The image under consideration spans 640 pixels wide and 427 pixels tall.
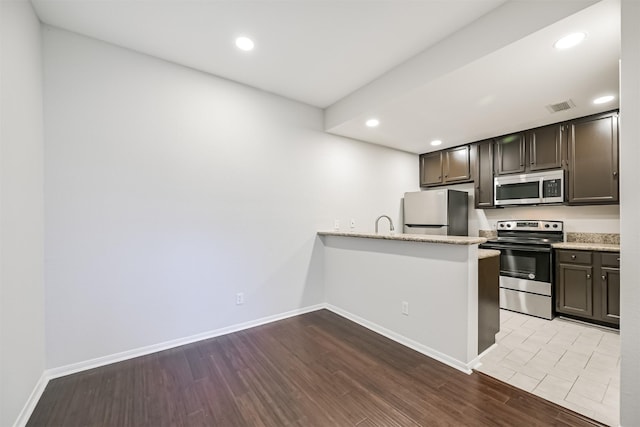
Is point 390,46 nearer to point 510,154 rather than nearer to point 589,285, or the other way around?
point 510,154

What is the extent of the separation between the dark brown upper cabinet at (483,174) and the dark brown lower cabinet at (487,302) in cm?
194

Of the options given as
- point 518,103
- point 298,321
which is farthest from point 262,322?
point 518,103

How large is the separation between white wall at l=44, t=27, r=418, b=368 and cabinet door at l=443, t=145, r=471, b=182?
2.32 meters

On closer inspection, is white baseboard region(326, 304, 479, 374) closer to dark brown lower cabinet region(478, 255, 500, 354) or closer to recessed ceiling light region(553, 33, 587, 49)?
dark brown lower cabinet region(478, 255, 500, 354)

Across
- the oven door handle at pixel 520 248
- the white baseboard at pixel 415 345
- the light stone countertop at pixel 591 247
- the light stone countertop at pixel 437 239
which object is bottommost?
the white baseboard at pixel 415 345

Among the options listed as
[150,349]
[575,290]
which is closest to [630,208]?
[575,290]

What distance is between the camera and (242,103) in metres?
3.00

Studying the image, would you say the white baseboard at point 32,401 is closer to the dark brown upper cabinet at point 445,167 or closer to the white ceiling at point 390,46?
the white ceiling at point 390,46

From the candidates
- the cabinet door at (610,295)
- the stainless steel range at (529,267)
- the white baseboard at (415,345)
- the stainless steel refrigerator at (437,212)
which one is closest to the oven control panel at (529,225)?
the stainless steel range at (529,267)

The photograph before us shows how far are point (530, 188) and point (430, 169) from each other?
1.55 metres

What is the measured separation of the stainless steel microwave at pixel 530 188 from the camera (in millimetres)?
3398

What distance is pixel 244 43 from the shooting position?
7.59ft

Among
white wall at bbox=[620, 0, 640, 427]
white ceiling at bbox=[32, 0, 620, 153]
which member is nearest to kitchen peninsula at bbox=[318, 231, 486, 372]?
white wall at bbox=[620, 0, 640, 427]

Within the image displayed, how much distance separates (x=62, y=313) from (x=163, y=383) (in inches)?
38.9
